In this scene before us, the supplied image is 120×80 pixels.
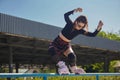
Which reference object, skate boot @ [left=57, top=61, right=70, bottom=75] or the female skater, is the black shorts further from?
skate boot @ [left=57, top=61, right=70, bottom=75]

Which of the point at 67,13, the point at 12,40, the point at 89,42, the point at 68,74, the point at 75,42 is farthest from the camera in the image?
the point at 89,42

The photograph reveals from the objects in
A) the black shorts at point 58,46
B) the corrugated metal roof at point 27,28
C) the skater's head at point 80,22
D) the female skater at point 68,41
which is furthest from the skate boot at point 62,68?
the corrugated metal roof at point 27,28

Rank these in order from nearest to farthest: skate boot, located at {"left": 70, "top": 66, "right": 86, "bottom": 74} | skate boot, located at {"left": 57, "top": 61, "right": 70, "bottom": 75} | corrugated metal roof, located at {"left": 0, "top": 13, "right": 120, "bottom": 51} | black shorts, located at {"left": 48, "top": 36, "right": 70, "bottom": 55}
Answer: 1. skate boot, located at {"left": 57, "top": 61, "right": 70, "bottom": 75}
2. black shorts, located at {"left": 48, "top": 36, "right": 70, "bottom": 55}
3. skate boot, located at {"left": 70, "top": 66, "right": 86, "bottom": 74}
4. corrugated metal roof, located at {"left": 0, "top": 13, "right": 120, "bottom": 51}

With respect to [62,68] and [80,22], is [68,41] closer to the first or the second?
[80,22]

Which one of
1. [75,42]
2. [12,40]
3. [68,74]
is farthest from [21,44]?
[68,74]

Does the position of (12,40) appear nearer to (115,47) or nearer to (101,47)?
(101,47)

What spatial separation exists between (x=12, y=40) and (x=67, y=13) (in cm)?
835

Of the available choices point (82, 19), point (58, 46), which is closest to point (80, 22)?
point (82, 19)

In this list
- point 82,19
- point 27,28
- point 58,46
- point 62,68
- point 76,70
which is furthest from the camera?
point 27,28

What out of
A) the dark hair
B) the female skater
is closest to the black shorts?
the female skater

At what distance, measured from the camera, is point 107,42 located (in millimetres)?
22344

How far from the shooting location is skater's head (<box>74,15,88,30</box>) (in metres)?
7.69

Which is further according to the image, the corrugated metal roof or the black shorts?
the corrugated metal roof

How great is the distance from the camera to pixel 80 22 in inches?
304
